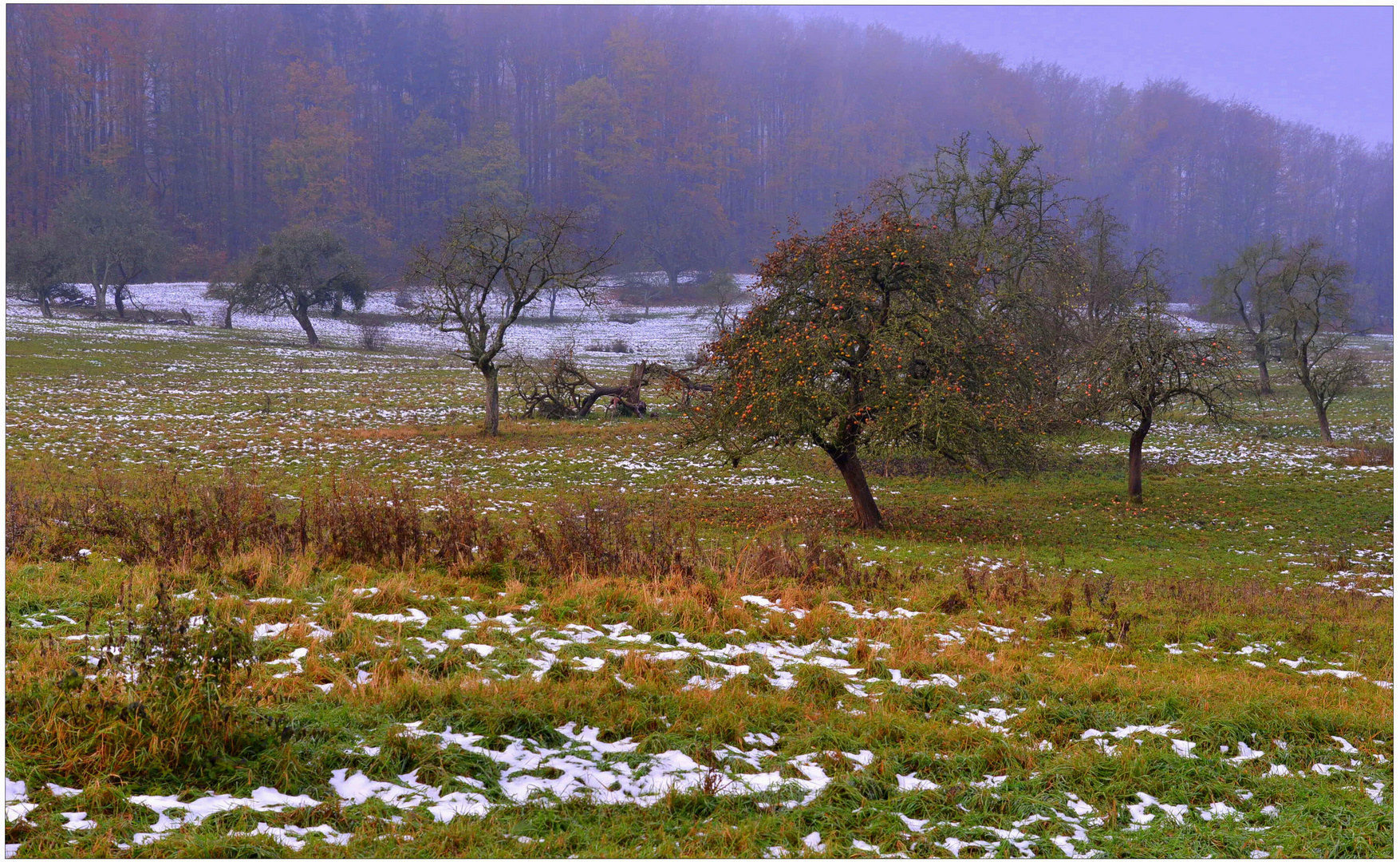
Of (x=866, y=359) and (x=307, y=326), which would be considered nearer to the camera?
(x=866, y=359)

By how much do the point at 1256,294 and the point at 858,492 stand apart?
45.2 m

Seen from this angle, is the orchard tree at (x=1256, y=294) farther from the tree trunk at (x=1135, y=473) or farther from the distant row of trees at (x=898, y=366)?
the distant row of trees at (x=898, y=366)

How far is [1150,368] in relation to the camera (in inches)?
786

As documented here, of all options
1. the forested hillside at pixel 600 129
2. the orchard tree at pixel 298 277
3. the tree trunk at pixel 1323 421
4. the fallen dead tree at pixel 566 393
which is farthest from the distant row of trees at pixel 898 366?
the forested hillside at pixel 600 129

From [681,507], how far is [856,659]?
11.1 meters

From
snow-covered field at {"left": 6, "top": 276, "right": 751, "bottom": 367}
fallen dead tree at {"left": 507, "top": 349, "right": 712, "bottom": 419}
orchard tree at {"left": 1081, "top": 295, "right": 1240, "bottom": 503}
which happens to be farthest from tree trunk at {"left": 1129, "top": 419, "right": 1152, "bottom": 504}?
snow-covered field at {"left": 6, "top": 276, "right": 751, "bottom": 367}

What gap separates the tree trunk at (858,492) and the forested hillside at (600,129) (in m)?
85.3

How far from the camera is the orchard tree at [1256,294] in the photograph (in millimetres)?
46031

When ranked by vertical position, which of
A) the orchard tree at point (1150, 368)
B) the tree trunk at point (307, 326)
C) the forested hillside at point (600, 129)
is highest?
the forested hillside at point (600, 129)

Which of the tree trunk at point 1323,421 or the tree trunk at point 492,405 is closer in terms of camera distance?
the tree trunk at point 492,405

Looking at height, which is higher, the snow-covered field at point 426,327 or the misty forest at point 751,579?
the snow-covered field at point 426,327

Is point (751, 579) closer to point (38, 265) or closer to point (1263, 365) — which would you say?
point (1263, 365)

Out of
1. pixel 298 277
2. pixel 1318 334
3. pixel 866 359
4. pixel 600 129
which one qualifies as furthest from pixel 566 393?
pixel 600 129

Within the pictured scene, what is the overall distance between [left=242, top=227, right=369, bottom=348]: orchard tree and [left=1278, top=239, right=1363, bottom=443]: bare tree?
184 feet
